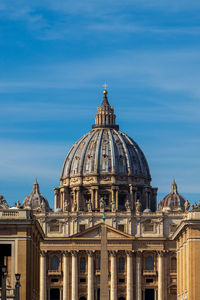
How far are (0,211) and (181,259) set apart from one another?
31.8 meters

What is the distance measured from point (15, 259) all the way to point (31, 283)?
480 cm

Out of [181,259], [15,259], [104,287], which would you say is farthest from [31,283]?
[181,259]

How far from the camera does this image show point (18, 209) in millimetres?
118500

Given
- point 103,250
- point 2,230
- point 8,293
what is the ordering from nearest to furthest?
1. point 8,293
2. point 2,230
3. point 103,250

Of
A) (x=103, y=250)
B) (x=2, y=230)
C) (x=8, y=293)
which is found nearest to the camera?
(x=8, y=293)

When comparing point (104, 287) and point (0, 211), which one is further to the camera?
point (104, 287)

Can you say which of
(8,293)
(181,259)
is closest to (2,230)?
(8,293)

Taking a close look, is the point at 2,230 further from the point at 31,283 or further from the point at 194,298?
the point at 194,298

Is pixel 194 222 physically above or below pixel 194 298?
above

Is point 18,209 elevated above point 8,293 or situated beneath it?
elevated above

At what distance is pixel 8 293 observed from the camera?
110938 mm

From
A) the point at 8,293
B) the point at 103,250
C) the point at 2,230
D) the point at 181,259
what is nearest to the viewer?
the point at 8,293

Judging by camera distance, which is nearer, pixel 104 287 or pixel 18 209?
pixel 18 209

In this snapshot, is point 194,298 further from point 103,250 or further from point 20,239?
point 20,239
